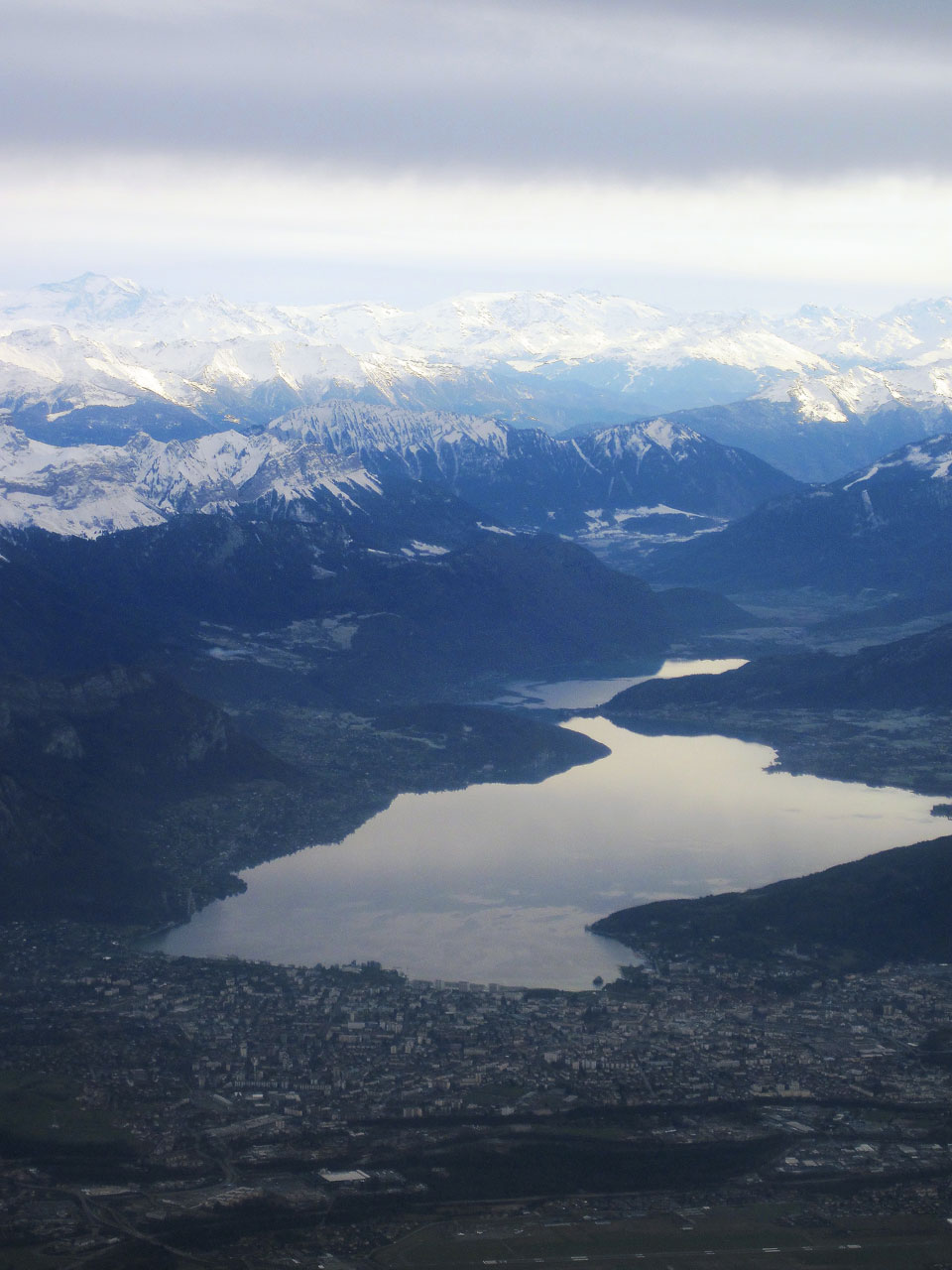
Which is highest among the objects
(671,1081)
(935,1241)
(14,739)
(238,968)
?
(14,739)

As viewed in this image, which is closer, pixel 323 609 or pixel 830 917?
pixel 830 917

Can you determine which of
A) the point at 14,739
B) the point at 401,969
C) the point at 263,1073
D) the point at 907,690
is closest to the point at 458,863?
the point at 401,969

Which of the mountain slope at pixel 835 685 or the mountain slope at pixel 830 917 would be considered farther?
the mountain slope at pixel 835 685

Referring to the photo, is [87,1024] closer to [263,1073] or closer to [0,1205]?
[263,1073]

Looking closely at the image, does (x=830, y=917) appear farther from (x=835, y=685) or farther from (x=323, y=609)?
(x=323, y=609)

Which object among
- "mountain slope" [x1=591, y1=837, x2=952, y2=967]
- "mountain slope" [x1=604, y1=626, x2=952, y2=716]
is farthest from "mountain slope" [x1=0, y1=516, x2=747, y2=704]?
"mountain slope" [x1=591, y1=837, x2=952, y2=967]

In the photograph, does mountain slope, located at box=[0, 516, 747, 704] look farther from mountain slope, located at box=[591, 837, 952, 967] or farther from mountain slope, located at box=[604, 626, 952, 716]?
mountain slope, located at box=[591, 837, 952, 967]

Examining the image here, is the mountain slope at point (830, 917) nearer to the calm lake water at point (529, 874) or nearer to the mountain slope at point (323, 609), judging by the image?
the calm lake water at point (529, 874)

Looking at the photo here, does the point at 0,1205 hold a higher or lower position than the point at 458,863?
lower

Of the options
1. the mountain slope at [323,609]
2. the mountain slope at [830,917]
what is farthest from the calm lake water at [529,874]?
the mountain slope at [323,609]

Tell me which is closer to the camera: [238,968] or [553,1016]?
[553,1016]

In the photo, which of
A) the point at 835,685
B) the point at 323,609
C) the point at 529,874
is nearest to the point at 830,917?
the point at 529,874
